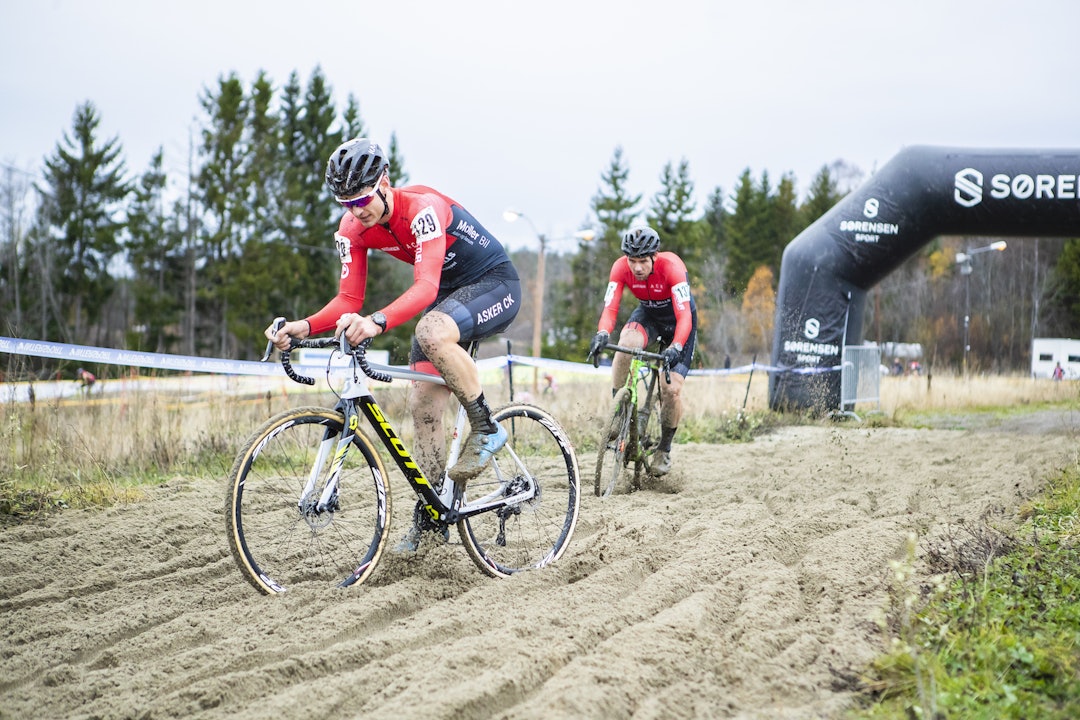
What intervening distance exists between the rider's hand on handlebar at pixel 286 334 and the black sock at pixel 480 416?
34.0 inches

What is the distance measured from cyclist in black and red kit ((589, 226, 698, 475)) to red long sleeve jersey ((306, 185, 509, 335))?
7.10 ft

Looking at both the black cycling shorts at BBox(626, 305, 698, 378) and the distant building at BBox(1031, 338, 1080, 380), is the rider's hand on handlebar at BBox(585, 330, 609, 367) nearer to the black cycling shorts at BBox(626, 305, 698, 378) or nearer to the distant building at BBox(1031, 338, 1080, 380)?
the black cycling shorts at BBox(626, 305, 698, 378)

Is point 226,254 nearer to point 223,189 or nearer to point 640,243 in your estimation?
point 223,189

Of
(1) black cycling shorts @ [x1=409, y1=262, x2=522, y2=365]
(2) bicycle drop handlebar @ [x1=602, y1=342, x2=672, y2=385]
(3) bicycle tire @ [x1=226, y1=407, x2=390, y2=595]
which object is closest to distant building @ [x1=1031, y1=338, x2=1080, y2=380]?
(2) bicycle drop handlebar @ [x1=602, y1=342, x2=672, y2=385]

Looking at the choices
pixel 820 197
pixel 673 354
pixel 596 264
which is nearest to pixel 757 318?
pixel 596 264

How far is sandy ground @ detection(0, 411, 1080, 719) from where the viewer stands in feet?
9.05

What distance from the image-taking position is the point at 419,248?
3.99 m

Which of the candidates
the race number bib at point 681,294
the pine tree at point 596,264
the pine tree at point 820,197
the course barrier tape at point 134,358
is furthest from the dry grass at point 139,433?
the pine tree at point 820,197

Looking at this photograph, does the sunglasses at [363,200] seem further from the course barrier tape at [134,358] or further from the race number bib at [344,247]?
the course barrier tape at [134,358]

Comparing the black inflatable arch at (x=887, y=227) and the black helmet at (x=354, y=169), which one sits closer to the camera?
the black helmet at (x=354, y=169)

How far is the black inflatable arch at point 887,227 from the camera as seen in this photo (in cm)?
1255

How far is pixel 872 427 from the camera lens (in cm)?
1230

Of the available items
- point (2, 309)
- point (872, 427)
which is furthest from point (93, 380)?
point (2, 309)

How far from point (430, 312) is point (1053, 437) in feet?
30.7
